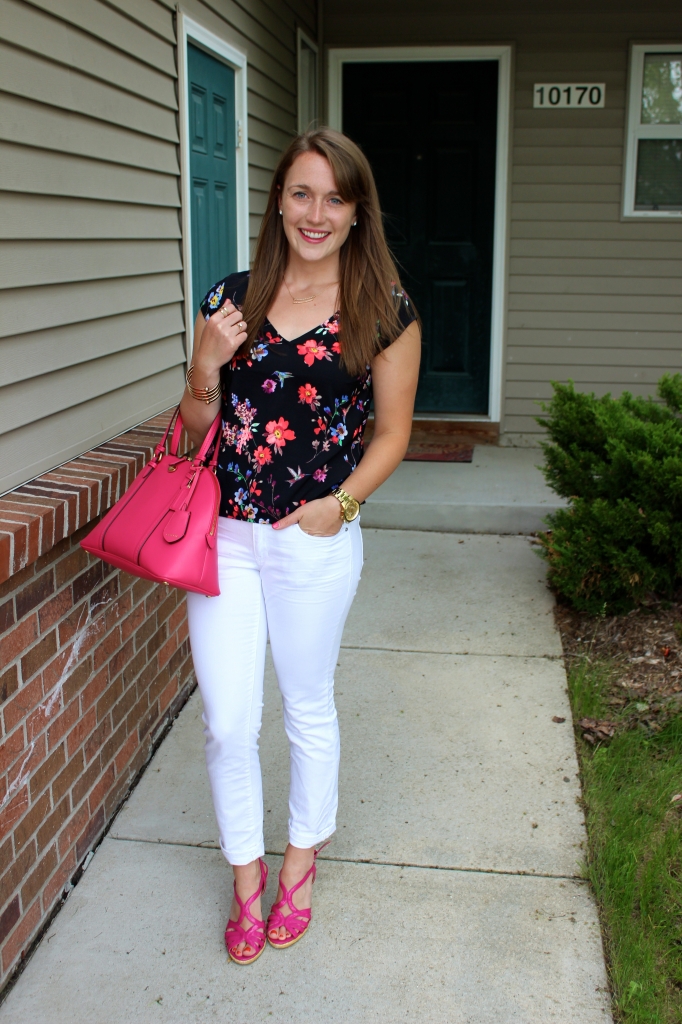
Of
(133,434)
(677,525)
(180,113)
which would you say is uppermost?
(180,113)

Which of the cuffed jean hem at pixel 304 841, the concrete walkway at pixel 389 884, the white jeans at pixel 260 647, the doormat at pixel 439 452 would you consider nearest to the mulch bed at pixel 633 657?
the concrete walkway at pixel 389 884

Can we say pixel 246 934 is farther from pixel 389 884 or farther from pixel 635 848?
pixel 635 848

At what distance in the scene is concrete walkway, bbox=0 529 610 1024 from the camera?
6.81 feet

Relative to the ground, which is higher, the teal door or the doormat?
the teal door

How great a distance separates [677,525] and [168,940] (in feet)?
7.38

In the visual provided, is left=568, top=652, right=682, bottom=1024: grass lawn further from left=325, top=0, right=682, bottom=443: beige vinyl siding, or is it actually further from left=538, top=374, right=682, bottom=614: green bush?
left=325, top=0, right=682, bottom=443: beige vinyl siding

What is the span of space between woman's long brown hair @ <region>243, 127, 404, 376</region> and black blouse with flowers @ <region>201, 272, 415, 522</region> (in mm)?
36

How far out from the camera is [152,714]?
3.07 metres

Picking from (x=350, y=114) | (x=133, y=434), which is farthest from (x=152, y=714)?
(x=350, y=114)

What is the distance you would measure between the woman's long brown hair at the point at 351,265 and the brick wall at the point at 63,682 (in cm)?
66

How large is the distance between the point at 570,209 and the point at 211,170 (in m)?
2.82

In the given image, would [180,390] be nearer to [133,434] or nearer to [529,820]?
[133,434]

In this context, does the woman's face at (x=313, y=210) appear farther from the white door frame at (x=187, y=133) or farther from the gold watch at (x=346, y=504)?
the white door frame at (x=187, y=133)

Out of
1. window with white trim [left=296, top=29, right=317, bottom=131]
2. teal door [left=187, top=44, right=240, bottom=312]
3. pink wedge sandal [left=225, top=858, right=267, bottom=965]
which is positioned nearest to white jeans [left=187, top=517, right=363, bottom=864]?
pink wedge sandal [left=225, top=858, right=267, bottom=965]
